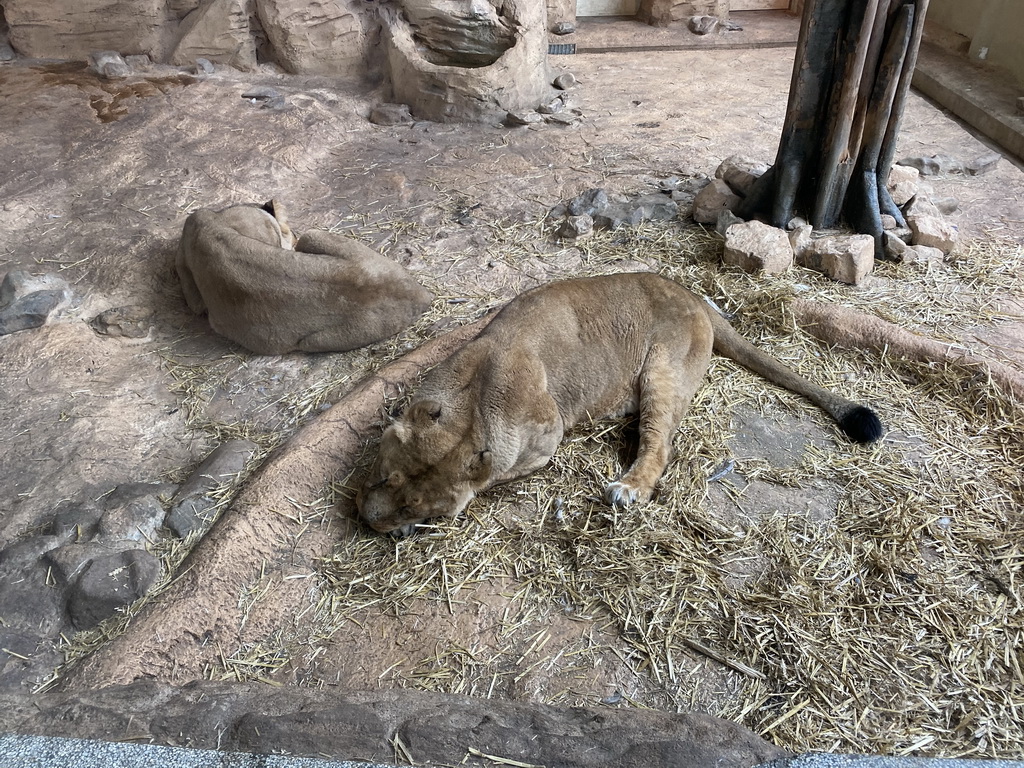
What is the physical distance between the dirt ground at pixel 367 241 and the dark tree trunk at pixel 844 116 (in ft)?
4.19

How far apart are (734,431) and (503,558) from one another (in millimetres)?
1787

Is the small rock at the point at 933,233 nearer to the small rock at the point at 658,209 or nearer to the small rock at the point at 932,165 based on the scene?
the small rock at the point at 932,165

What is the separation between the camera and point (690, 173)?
822cm

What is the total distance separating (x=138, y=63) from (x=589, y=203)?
23.9 feet

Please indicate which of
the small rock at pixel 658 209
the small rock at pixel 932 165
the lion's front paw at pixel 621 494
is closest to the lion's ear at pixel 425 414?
the lion's front paw at pixel 621 494

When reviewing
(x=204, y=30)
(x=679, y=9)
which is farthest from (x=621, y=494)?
(x=679, y=9)

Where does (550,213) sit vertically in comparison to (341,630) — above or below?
above

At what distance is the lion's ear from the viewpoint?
3971 millimetres

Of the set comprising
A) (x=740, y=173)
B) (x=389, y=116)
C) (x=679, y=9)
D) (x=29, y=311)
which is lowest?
(x=29, y=311)

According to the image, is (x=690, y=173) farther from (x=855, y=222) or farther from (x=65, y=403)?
(x=65, y=403)

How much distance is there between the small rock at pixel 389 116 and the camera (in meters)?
9.81

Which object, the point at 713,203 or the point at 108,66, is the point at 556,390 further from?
the point at 108,66

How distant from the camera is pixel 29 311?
5.96m

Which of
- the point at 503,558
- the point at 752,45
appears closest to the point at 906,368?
the point at 503,558
